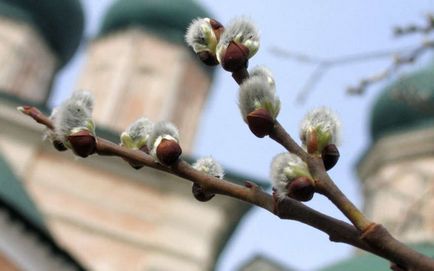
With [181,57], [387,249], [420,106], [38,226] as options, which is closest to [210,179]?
[387,249]

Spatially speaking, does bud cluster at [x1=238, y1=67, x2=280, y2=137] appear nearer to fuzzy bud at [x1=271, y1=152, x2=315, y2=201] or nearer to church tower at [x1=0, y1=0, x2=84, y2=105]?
fuzzy bud at [x1=271, y1=152, x2=315, y2=201]

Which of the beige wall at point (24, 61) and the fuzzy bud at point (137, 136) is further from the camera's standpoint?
the beige wall at point (24, 61)

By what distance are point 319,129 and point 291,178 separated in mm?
99

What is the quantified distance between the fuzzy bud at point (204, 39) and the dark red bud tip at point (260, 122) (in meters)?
0.11

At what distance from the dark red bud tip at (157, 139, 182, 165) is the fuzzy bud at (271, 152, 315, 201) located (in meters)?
0.12

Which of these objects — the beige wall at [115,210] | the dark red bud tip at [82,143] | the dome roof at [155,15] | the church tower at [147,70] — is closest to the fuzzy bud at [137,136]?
the dark red bud tip at [82,143]

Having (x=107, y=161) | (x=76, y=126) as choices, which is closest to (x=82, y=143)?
(x=76, y=126)

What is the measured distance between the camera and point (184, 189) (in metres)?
8.44

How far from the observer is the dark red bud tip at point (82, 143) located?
959mm

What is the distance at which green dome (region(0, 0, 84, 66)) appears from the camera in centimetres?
1070

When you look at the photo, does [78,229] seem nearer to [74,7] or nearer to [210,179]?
[74,7]

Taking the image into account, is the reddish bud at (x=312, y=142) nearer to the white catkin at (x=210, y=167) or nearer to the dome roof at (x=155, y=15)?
the white catkin at (x=210, y=167)

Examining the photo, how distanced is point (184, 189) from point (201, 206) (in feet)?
0.84

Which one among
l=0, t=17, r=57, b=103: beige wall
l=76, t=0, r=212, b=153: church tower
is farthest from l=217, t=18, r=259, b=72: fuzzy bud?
l=0, t=17, r=57, b=103: beige wall
